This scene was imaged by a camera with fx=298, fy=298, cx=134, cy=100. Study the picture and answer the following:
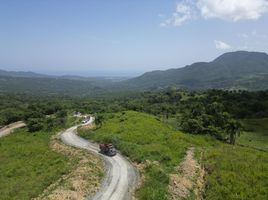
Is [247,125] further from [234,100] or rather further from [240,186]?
[240,186]

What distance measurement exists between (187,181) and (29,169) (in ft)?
Answer: 88.9

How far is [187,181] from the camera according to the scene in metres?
38.3

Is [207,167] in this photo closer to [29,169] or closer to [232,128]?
[29,169]

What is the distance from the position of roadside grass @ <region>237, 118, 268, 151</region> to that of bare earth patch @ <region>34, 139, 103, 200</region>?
190 ft

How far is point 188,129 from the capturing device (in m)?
95.1

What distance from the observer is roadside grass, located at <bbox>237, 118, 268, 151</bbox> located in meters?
91.7

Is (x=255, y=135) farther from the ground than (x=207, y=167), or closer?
closer

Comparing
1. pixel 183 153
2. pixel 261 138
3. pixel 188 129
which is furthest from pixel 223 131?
pixel 183 153

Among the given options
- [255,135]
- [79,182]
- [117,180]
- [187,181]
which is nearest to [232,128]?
[255,135]

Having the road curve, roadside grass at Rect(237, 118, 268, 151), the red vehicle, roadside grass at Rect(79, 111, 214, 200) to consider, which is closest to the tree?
roadside grass at Rect(237, 118, 268, 151)

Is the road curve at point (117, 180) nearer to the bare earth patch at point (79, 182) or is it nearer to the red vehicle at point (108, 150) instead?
the red vehicle at point (108, 150)

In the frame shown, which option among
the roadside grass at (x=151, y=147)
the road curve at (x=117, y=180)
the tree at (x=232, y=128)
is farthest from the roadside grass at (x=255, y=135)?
the road curve at (x=117, y=180)

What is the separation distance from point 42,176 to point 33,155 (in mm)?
16962

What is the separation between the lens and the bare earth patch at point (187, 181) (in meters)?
35.0
